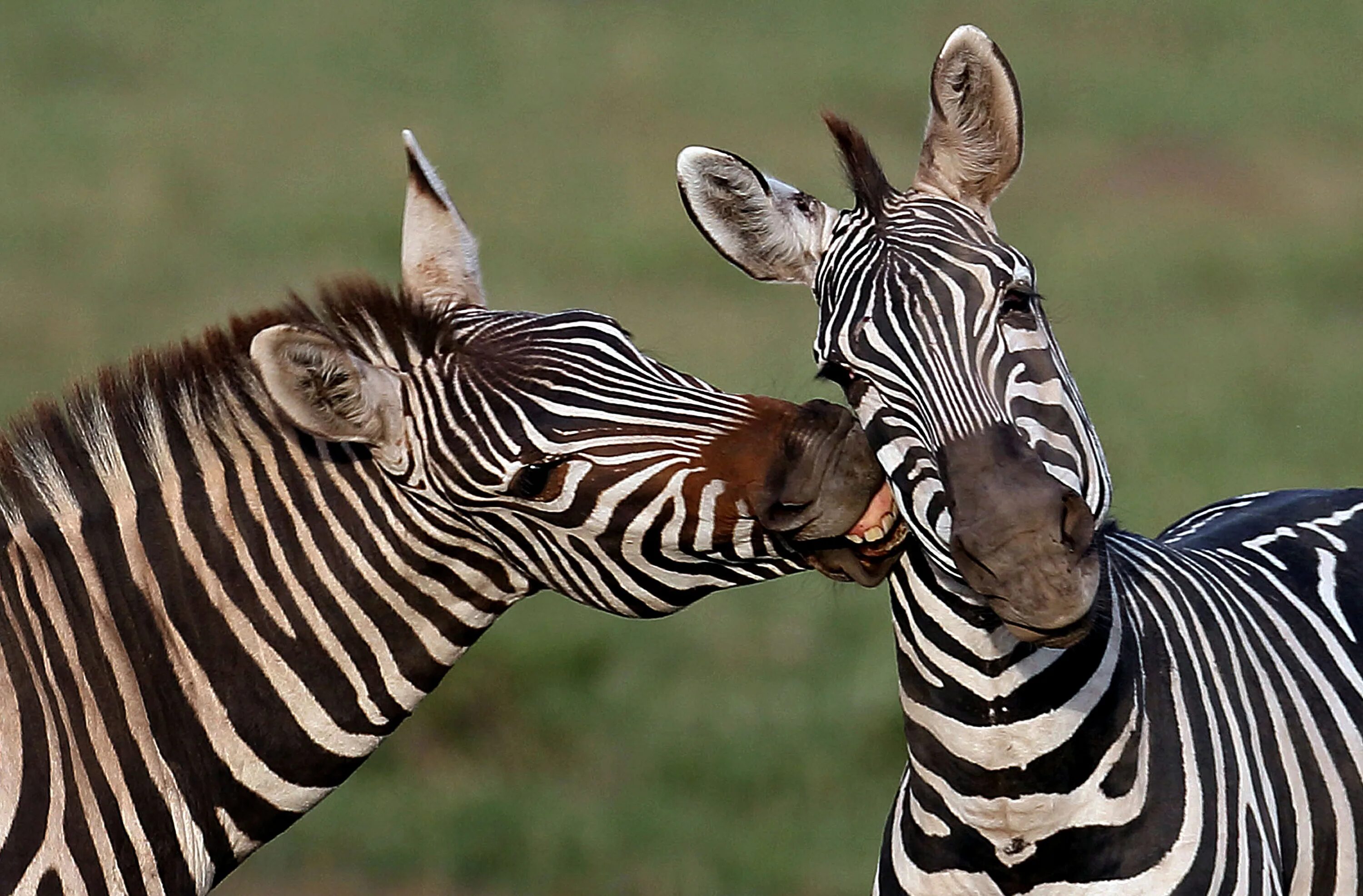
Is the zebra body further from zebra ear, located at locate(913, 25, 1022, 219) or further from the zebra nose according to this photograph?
zebra ear, located at locate(913, 25, 1022, 219)

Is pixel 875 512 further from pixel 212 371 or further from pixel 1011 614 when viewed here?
pixel 212 371

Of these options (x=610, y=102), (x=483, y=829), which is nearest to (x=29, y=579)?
(x=483, y=829)

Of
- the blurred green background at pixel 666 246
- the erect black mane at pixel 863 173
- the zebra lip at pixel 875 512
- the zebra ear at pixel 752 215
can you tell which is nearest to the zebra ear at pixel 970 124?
the erect black mane at pixel 863 173

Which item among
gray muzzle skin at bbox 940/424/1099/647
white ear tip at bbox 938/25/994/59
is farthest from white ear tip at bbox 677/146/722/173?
gray muzzle skin at bbox 940/424/1099/647

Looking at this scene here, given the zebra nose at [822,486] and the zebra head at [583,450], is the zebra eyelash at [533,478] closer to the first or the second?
the zebra head at [583,450]

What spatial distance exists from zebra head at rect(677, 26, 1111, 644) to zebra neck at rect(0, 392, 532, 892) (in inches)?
39.9

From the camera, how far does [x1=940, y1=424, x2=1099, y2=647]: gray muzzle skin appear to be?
3438mm

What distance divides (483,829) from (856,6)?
23.0 metres

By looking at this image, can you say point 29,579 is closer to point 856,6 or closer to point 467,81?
point 467,81

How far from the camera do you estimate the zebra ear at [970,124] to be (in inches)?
162

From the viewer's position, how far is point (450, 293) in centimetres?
466

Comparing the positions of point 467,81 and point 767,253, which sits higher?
point 467,81

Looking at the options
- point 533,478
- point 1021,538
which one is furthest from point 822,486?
point 533,478

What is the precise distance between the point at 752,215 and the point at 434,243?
985 mm
